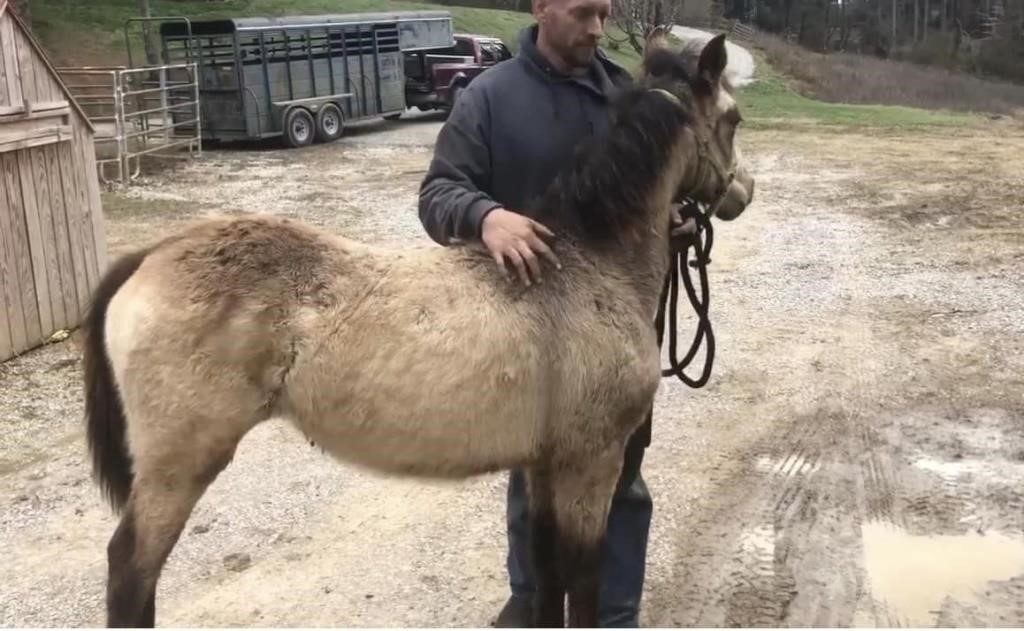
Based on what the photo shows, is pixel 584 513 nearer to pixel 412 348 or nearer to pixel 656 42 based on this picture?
pixel 412 348

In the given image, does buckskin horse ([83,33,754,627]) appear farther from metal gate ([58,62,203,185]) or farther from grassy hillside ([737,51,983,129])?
grassy hillside ([737,51,983,129])

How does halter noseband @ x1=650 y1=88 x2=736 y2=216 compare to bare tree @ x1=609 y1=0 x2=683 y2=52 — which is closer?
halter noseband @ x1=650 y1=88 x2=736 y2=216

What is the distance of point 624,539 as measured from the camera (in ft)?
9.90

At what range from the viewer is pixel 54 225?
6.31m

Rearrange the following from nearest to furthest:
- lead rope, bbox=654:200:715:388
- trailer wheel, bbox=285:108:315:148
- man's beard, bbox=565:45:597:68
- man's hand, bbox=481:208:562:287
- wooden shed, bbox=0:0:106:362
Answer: man's hand, bbox=481:208:562:287, man's beard, bbox=565:45:597:68, lead rope, bbox=654:200:715:388, wooden shed, bbox=0:0:106:362, trailer wheel, bbox=285:108:315:148

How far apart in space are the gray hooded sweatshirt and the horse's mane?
0.31 feet

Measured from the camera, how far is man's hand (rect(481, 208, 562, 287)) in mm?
2414

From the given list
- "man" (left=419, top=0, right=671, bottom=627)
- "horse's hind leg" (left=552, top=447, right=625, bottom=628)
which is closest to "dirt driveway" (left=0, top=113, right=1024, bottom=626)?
"horse's hind leg" (left=552, top=447, right=625, bottom=628)

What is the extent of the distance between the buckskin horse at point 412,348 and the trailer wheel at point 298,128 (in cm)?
1413

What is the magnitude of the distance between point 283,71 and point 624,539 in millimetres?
14683

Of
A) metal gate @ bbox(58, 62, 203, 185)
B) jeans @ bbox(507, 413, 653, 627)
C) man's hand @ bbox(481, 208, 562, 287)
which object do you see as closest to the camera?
man's hand @ bbox(481, 208, 562, 287)

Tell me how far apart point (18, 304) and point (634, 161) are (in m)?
4.92

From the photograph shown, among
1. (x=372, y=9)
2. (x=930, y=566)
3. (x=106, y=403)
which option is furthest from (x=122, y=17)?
(x=930, y=566)

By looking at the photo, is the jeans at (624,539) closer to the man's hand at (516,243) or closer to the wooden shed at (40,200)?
the man's hand at (516,243)
